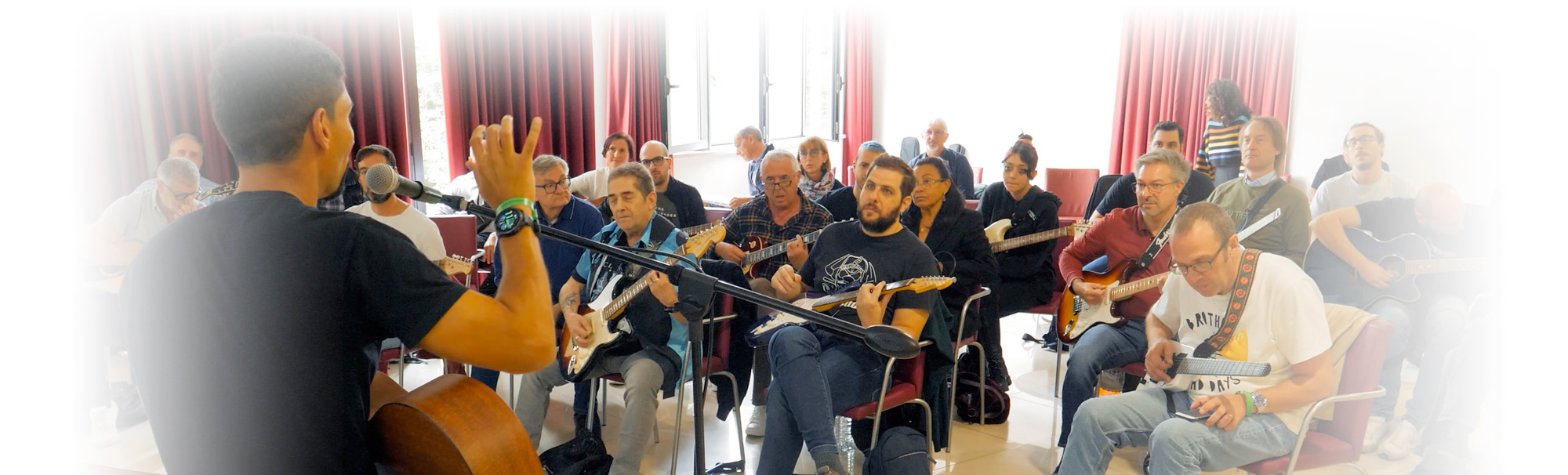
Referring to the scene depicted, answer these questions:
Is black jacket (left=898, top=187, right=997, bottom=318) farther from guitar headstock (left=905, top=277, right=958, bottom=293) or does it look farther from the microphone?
the microphone

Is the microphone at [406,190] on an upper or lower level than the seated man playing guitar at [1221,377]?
upper

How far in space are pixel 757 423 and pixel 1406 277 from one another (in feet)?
8.91

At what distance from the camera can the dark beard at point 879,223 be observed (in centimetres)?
311

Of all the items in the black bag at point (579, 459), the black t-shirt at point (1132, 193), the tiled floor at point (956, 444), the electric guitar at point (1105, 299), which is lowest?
the tiled floor at point (956, 444)

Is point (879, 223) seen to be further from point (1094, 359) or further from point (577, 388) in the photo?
point (577, 388)

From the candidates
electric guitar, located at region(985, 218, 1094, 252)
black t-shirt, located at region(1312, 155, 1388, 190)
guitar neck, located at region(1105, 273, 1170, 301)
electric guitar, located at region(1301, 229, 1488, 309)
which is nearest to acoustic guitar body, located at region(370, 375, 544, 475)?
guitar neck, located at region(1105, 273, 1170, 301)

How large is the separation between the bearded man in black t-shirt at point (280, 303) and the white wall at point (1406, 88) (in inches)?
242

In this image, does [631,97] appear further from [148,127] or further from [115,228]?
[115,228]

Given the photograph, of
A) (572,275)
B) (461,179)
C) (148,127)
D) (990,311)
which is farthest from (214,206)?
(461,179)

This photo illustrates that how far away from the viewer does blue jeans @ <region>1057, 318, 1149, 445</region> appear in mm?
3182

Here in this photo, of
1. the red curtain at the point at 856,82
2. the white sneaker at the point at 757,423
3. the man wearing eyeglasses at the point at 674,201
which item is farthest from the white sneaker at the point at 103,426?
the red curtain at the point at 856,82

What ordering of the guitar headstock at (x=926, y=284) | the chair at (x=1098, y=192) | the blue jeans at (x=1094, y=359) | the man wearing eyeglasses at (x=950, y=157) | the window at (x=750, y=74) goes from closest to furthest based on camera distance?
the guitar headstock at (x=926, y=284) → the blue jeans at (x=1094, y=359) → the chair at (x=1098, y=192) → the man wearing eyeglasses at (x=950, y=157) → the window at (x=750, y=74)

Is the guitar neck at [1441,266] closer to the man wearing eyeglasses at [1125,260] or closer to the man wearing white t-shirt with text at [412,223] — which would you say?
the man wearing eyeglasses at [1125,260]

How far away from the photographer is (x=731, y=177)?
8.61 m
